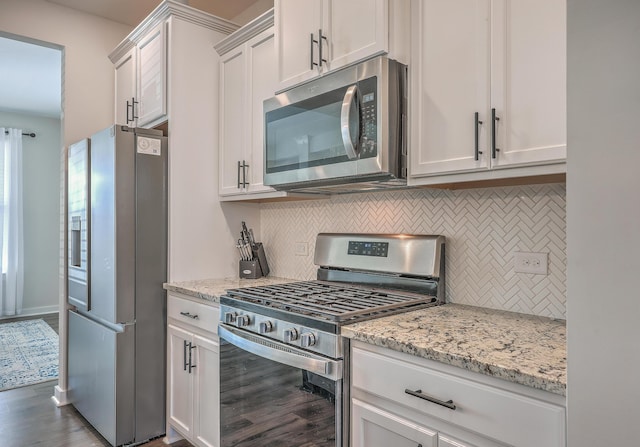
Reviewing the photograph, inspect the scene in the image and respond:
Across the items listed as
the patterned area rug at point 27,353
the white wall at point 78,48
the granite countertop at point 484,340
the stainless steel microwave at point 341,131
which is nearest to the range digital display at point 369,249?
the stainless steel microwave at point 341,131

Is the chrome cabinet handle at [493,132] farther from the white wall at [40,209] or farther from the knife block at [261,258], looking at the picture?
the white wall at [40,209]

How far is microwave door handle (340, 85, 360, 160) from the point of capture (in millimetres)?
1654

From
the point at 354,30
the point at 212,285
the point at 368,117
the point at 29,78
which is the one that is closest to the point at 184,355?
the point at 212,285

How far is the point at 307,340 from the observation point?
1504mm

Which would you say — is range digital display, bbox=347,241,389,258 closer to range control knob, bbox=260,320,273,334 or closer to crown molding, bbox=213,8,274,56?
range control knob, bbox=260,320,273,334

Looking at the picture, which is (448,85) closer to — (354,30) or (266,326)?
(354,30)

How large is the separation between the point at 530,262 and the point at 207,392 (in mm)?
1599

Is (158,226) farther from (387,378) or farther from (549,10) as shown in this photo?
(549,10)

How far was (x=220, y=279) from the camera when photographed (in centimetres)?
264

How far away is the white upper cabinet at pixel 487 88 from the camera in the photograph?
4.19ft

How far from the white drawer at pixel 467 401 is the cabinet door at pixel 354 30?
1.14 m

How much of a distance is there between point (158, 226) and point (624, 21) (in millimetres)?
2306

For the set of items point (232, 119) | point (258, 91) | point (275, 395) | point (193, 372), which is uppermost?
point (258, 91)

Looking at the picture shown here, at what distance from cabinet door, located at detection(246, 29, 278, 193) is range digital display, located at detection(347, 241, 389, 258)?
543 millimetres
